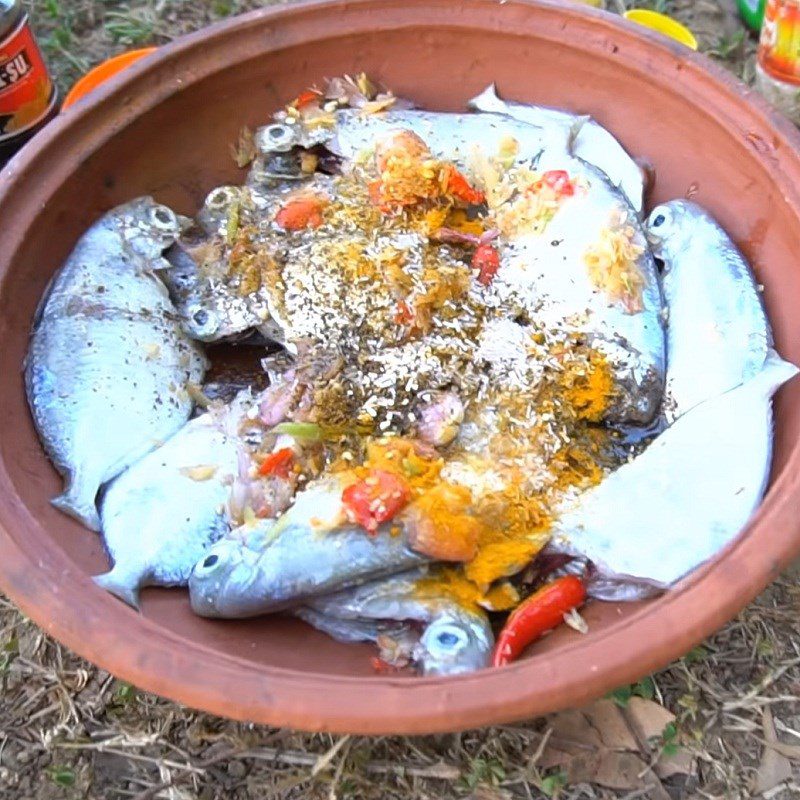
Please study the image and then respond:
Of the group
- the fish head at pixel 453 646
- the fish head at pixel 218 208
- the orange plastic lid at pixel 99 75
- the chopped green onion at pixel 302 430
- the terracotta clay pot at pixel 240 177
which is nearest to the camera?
the terracotta clay pot at pixel 240 177

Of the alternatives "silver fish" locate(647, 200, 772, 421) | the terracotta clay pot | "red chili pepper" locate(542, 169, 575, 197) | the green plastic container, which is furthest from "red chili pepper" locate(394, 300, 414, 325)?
the green plastic container

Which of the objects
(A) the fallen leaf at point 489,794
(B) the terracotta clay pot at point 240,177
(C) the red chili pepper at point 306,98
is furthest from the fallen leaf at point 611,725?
(C) the red chili pepper at point 306,98

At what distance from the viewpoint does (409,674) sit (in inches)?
69.7

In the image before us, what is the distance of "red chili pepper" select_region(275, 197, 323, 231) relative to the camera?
2.39 meters

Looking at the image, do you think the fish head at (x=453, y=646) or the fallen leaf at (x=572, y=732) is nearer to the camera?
the fish head at (x=453, y=646)

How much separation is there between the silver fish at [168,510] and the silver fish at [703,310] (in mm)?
1003

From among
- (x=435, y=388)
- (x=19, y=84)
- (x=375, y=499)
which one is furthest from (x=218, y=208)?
(x=375, y=499)

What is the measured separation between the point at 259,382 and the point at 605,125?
1.14m

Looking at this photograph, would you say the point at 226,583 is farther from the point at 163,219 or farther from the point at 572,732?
the point at 163,219

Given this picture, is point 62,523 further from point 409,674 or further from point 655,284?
point 655,284

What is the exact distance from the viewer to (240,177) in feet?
8.71

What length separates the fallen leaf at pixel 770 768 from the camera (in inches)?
83.3

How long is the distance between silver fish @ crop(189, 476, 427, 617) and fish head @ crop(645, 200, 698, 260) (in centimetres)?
101

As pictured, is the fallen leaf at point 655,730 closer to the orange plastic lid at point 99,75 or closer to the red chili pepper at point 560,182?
the red chili pepper at point 560,182
